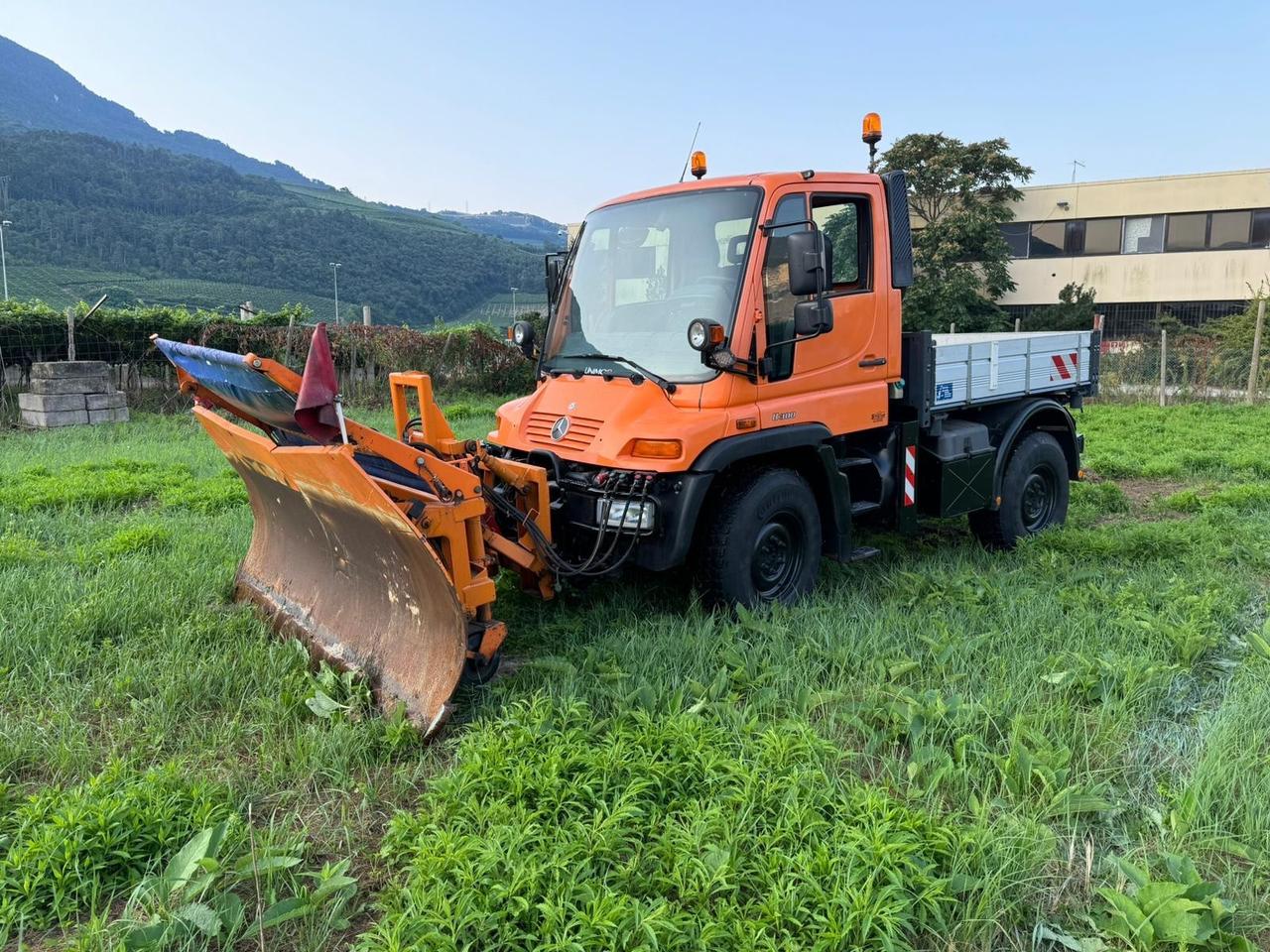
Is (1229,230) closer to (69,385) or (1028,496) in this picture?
(1028,496)

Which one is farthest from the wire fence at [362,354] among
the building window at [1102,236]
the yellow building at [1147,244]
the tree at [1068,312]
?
the building window at [1102,236]

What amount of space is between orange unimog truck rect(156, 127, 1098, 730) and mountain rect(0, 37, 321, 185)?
155700 mm

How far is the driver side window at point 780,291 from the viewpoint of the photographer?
446 cm

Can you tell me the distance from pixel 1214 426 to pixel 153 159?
296 feet

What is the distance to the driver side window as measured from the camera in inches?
176

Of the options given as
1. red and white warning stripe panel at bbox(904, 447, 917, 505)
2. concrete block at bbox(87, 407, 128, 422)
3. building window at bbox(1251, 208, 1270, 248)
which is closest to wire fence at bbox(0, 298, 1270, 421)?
concrete block at bbox(87, 407, 128, 422)

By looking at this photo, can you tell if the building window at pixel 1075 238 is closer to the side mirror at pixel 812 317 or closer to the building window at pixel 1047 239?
the building window at pixel 1047 239

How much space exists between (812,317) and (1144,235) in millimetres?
33131

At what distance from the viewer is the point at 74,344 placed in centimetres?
1288

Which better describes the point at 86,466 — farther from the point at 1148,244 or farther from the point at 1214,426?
the point at 1148,244

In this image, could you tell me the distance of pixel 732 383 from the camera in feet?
14.5

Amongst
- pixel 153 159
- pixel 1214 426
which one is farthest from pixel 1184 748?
pixel 153 159

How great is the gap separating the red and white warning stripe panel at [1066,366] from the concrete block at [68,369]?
11694mm

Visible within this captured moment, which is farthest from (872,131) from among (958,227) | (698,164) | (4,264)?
(4,264)
